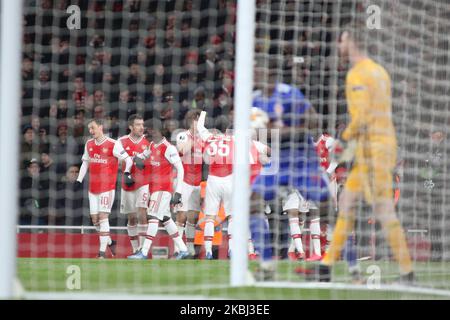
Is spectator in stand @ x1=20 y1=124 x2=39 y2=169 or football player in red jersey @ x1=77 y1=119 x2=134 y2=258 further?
spectator in stand @ x1=20 y1=124 x2=39 y2=169

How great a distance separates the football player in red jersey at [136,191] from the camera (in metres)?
17.6

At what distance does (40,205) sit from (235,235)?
979cm

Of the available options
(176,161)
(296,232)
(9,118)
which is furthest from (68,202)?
(9,118)

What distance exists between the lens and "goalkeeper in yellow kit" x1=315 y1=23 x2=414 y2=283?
10.3 meters

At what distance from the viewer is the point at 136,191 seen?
58.4 feet

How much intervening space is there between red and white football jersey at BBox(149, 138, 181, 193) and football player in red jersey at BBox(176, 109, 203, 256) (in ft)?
0.80

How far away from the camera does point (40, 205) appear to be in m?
19.1

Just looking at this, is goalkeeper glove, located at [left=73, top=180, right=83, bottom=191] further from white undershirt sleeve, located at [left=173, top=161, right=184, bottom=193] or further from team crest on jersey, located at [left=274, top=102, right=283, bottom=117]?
team crest on jersey, located at [left=274, top=102, right=283, bottom=117]

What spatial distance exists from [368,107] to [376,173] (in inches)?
23.4

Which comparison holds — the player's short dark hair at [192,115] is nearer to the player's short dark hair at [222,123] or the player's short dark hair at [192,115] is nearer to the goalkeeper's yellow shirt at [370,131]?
the player's short dark hair at [222,123]

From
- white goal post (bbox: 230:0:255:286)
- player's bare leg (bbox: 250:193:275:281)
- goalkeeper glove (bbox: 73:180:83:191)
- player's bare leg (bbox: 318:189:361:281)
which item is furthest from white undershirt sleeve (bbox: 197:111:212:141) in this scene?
white goal post (bbox: 230:0:255:286)

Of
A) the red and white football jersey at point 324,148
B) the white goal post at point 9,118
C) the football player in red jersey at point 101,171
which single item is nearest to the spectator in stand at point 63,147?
the football player in red jersey at point 101,171
